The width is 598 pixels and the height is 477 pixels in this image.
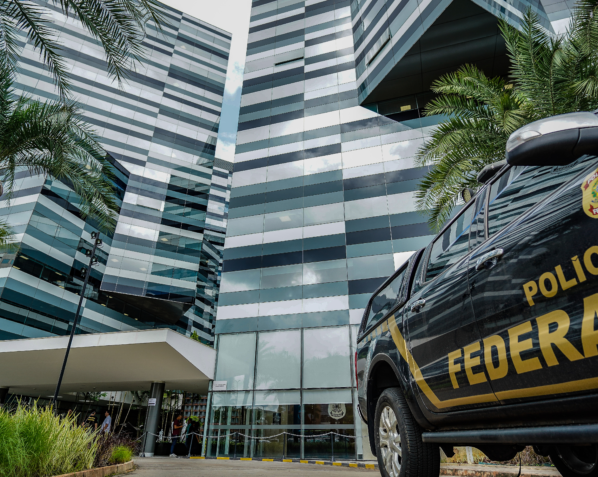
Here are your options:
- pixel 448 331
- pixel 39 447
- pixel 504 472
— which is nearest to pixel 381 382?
pixel 448 331

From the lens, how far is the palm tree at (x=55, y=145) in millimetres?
9555

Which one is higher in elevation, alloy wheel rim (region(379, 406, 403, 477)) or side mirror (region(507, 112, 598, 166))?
side mirror (region(507, 112, 598, 166))

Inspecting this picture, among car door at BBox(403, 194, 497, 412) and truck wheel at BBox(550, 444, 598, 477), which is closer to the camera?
car door at BBox(403, 194, 497, 412)

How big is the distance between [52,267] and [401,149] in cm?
2984

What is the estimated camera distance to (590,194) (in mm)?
1559

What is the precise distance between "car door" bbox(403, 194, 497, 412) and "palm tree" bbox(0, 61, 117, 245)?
10.4 meters

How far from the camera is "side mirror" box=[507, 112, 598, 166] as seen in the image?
1.47 metres

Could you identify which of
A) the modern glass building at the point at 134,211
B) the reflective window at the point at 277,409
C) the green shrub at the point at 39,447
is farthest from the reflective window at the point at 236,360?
the modern glass building at the point at 134,211

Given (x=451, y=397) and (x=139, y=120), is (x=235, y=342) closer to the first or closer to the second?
(x=451, y=397)

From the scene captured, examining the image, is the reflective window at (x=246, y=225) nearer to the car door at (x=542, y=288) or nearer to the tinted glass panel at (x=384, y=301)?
the tinted glass panel at (x=384, y=301)

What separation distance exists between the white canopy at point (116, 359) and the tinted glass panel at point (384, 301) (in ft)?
47.4

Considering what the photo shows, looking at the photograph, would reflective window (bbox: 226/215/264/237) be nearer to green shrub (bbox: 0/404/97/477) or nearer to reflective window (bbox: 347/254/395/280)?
reflective window (bbox: 347/254/395/280)

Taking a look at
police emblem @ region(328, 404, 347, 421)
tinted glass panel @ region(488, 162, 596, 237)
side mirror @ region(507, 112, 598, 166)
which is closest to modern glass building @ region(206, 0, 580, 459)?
police emblem @ region(328, 404, 347, 421)

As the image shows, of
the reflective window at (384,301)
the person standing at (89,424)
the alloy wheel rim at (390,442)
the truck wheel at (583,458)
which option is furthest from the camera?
the person standing at (89,424)
